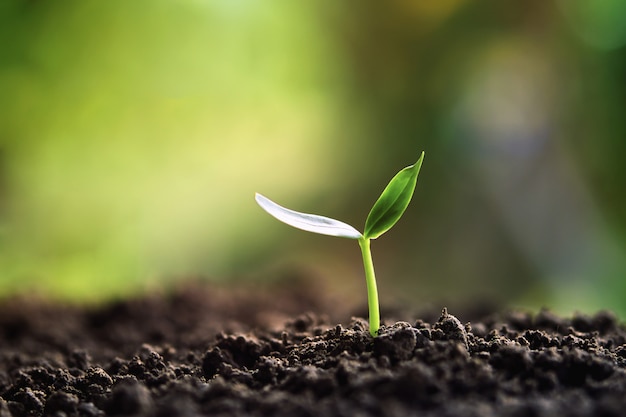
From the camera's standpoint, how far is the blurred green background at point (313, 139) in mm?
2365

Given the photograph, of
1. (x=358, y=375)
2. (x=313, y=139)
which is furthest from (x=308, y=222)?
(x=313, y=139)

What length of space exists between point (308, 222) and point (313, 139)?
2.11m

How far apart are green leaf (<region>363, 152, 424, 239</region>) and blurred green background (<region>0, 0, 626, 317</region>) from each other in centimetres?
136

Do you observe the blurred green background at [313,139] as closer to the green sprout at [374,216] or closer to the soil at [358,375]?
the soil at [358,375]

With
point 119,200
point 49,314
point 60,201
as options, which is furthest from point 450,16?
point 49,314

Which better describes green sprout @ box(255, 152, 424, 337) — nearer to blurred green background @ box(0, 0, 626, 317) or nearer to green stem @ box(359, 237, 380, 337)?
green stem @ box(359, 237, 380, 337)

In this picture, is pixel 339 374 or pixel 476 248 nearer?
pixel 339 374

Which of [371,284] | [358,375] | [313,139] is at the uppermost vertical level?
[313,139]

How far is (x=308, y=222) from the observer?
2.56 ft

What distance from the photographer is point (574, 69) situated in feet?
8.37

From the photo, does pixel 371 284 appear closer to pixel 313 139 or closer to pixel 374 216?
pixel 374 216

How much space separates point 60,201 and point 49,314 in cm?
83

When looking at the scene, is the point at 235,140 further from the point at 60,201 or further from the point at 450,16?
the point at 450,16

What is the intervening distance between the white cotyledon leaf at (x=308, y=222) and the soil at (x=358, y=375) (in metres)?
0.13
